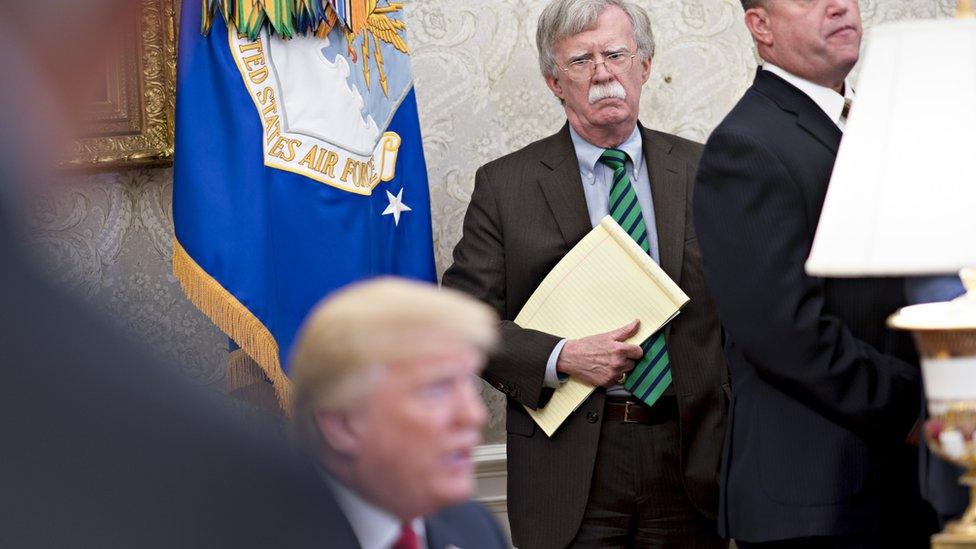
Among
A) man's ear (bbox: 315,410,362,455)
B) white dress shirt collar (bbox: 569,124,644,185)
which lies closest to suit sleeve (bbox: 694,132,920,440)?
white dress shirt collar (bbox: 569,124,644,185)

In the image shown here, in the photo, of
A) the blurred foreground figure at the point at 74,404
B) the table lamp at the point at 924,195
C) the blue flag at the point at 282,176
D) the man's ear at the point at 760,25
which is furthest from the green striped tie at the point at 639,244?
the blurred foreground figure at the point at 74,404

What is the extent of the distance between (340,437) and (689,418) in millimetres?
2215

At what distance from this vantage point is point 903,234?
1493mm

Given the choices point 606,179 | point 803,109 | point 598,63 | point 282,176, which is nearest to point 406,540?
point 803,109

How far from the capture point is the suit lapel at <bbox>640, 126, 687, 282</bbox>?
301cm

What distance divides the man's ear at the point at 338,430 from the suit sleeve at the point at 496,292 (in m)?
2.08

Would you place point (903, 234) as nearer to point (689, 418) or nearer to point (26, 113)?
point (26, 113)

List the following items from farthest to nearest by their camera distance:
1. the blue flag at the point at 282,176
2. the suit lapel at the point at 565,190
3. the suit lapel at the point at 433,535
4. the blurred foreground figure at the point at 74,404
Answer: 1. the blue flag at the point at 282,176
2. the suit lapel at the point at 565,190
3. the suit lapel at the point at 433,535
4. the blurred foreground figure at the point at 74,404

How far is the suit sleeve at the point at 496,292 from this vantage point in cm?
296

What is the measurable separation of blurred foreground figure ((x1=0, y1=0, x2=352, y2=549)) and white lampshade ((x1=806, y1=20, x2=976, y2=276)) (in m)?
1.13

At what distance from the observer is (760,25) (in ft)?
7.52

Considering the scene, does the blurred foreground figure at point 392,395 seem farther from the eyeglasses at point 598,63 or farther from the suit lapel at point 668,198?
the eyeglasses at point 598,63

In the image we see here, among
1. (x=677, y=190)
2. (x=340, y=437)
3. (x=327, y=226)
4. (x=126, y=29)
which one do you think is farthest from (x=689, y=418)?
(x=126, y=29)

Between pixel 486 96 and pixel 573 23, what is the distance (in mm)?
743
